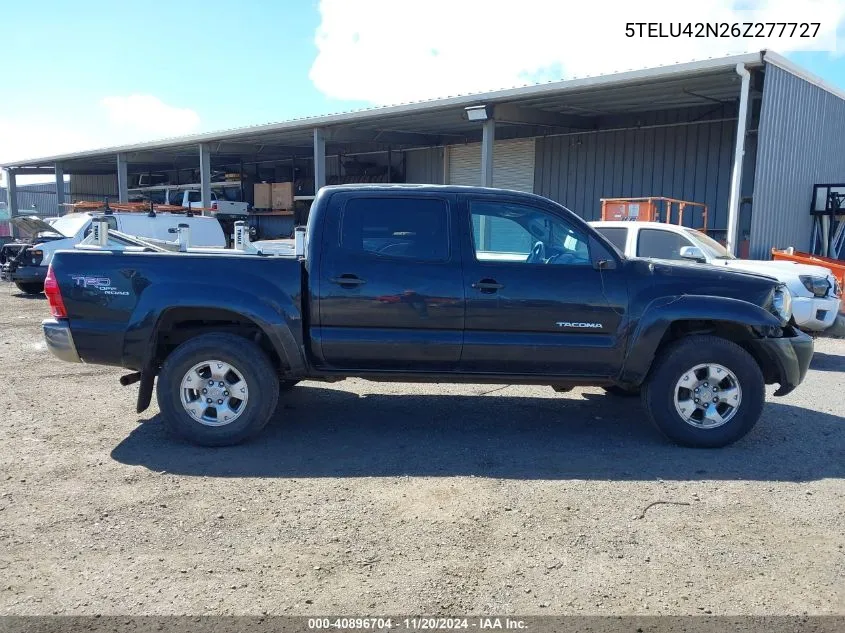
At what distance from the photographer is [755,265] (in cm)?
918

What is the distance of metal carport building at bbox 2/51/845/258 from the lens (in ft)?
39.9

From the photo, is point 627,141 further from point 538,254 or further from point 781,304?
point 538,254

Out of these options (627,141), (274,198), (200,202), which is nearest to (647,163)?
(627,141)

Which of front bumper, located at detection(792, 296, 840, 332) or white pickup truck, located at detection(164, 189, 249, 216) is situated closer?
front bumper, located at detection(792, 296, 840, 332)

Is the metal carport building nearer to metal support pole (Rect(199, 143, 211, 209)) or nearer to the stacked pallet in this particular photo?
metal support pole (Rect(199, 143, 211, 209))

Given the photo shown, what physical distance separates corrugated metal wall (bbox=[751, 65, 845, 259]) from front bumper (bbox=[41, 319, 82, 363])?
11041 millimetres

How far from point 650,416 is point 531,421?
106cm

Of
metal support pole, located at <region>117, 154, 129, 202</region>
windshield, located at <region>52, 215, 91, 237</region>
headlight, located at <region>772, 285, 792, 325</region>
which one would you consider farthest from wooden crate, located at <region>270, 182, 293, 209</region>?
headlight, located at <region>772, 285, 792, 325</region>

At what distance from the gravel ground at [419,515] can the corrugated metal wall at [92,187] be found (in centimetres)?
3576

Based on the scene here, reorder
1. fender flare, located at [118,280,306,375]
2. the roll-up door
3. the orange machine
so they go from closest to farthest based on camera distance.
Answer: fender flare, located at [118,280,306,375], the orange machine, the roll-up door

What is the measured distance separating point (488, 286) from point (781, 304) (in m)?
2.28

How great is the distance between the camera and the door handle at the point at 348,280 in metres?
5.00

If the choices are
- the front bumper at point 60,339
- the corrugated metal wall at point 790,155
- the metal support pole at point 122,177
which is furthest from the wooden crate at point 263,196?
the front bumper at point 60,339

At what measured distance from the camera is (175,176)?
117ft
